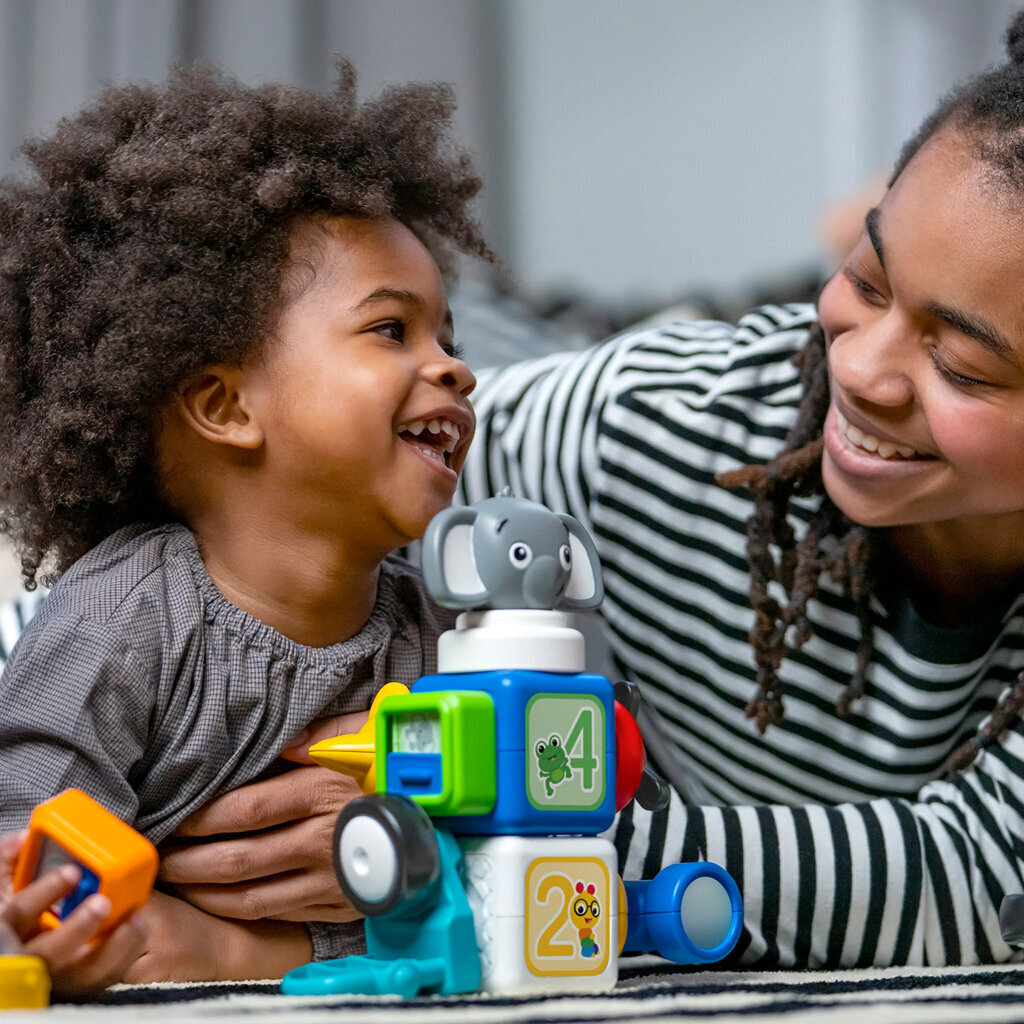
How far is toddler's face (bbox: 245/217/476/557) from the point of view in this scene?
0.96m

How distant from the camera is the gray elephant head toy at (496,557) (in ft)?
2.48

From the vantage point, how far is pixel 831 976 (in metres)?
0.91

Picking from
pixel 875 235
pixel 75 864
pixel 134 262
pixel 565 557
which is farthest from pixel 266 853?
pixel 875 235

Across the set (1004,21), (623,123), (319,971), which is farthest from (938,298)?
(1004,21)

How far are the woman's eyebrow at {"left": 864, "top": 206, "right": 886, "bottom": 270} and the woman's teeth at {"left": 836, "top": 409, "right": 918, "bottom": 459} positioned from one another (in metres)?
0.14

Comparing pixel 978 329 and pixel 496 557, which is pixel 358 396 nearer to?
pixel 496 557

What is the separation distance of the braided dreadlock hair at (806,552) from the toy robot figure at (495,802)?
47cm

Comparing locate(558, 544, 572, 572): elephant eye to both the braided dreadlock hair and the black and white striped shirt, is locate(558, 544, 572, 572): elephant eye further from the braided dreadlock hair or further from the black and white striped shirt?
the braided dreadlock hair

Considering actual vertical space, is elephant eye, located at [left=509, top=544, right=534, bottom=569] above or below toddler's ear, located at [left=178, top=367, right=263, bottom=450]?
below

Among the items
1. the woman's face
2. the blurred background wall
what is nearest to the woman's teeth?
the woman's face

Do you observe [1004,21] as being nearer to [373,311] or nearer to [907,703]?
[907,703]

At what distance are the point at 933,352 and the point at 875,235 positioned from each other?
112 millimetres

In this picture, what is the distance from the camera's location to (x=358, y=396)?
3.12ft

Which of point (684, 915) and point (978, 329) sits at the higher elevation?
point (978, 329)
